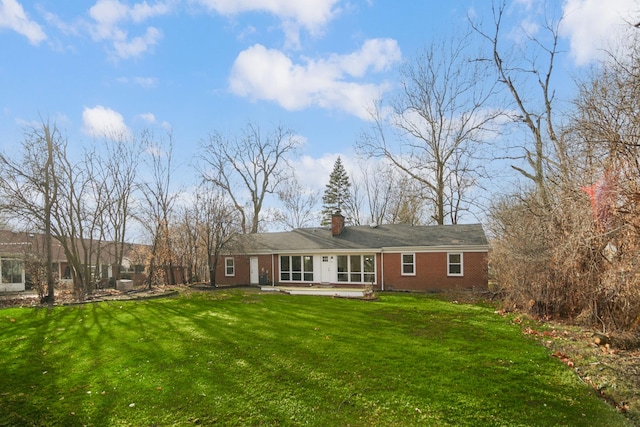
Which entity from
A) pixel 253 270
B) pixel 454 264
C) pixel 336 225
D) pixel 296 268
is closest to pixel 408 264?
pixel 454 264

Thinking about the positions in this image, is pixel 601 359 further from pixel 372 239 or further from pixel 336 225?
pixel 336 225

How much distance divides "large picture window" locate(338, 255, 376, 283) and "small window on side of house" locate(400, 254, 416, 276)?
5.95ft

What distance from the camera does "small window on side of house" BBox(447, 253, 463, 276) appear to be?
19.7 meters

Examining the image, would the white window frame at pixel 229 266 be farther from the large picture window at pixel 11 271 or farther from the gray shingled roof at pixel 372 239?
the large picture window at pixel 11 271

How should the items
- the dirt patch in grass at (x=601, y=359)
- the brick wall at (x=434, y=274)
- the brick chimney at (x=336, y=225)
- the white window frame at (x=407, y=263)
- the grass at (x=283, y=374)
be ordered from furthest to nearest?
the brick chimney at (x=336, y=225)
the white window frame at (x=407, y=263)
the brick wall at (x=434, y=274)
the dirt patch in grass at (x=601, y=359)
the grass at (x=283, y=374)


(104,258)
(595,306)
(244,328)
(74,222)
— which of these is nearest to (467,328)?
(595,306)

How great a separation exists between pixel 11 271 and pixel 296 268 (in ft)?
65.6

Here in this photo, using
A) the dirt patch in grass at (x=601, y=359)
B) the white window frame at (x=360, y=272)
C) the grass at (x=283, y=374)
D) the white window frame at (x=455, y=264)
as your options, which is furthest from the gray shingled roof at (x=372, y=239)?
the dirt patch in grass at (x=601, y=359)

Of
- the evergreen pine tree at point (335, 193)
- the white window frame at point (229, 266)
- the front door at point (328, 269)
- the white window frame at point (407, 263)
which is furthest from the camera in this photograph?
the evergreen pine tree at point (335, 193)

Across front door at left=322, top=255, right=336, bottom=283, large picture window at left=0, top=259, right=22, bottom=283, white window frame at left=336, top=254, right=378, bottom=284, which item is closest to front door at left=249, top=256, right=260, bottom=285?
front door at left=322, top=255, right=336, bottom=283

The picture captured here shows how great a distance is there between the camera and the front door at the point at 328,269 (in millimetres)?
22609

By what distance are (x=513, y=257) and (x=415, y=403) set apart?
9089 millimetres

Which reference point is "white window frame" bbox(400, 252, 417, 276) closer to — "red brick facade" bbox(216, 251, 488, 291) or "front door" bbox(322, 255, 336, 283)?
"red brick facade" bbox(216, 251, 488, 291)

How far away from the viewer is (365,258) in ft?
72.0
